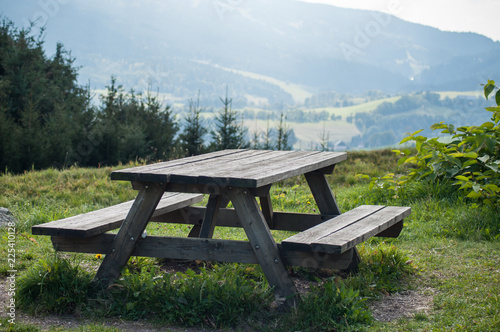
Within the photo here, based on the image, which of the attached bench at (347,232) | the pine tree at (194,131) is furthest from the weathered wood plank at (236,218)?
the pine tree at (194,131)

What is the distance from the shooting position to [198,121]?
18672mm

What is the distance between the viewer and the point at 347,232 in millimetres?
3162

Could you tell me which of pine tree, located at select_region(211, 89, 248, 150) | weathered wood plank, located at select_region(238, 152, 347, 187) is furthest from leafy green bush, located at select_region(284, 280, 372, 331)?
pine tree, located at select_region(211, 89, 248, 150)

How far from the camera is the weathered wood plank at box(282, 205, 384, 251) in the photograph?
2873 mm

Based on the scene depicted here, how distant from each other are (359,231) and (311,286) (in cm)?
47

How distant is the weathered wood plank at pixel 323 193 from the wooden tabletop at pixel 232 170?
0.15 m

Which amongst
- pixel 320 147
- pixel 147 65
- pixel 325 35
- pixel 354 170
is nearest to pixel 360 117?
pixel 325 35

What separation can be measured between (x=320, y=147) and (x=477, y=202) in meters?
14.0

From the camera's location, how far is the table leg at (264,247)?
119 inches

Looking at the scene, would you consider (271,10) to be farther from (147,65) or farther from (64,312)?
(64,312)

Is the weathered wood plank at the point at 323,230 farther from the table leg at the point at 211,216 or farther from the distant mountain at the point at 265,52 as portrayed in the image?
the distant mountain at the point at 265,52

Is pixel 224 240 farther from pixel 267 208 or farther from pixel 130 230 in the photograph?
pixel 267 208

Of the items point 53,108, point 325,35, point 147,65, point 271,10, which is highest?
point 271,10

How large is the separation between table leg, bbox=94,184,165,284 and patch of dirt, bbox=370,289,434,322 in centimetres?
156
